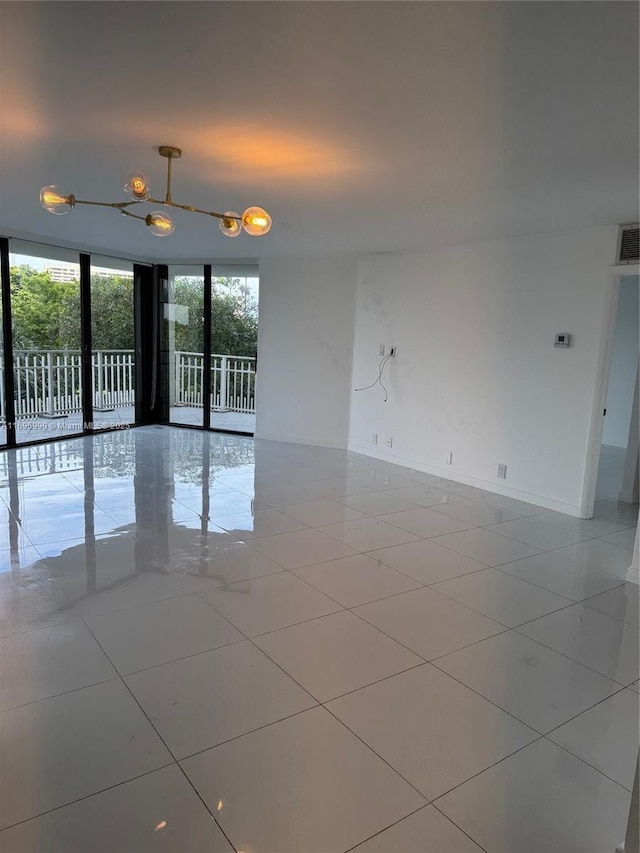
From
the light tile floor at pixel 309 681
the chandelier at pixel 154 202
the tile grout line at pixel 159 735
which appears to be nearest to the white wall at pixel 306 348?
the light tile floor at pixel 309 681

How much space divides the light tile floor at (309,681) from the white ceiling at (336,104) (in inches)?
95.2

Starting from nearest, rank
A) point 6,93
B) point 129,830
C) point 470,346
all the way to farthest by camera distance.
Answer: point 129,830, point 6,93, point 470,346

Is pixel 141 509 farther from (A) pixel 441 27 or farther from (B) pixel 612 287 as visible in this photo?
(B) pixel 612 287

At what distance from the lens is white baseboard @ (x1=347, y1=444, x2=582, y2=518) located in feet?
16.1

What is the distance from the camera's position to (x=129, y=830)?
5.19 ft

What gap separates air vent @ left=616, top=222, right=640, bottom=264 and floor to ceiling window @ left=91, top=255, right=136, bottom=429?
19.9ft

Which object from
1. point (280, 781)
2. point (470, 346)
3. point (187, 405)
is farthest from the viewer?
point (187, 405)

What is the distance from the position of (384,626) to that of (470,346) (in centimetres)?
352

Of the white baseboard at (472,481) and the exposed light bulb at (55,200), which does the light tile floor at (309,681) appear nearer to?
the white baseboard at (472,481)

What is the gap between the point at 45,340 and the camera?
6824 mm

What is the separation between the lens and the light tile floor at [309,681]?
65.4 inches

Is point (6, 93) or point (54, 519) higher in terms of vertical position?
point (6, 93)

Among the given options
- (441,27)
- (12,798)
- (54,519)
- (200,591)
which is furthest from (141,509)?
(441,27)

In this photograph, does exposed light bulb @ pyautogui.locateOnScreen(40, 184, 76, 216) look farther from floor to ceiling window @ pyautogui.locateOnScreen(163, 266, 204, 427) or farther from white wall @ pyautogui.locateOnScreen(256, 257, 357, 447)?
floor to ceiling window @ pyautogui.locateOnScreen(163, 266, 204, 427)
